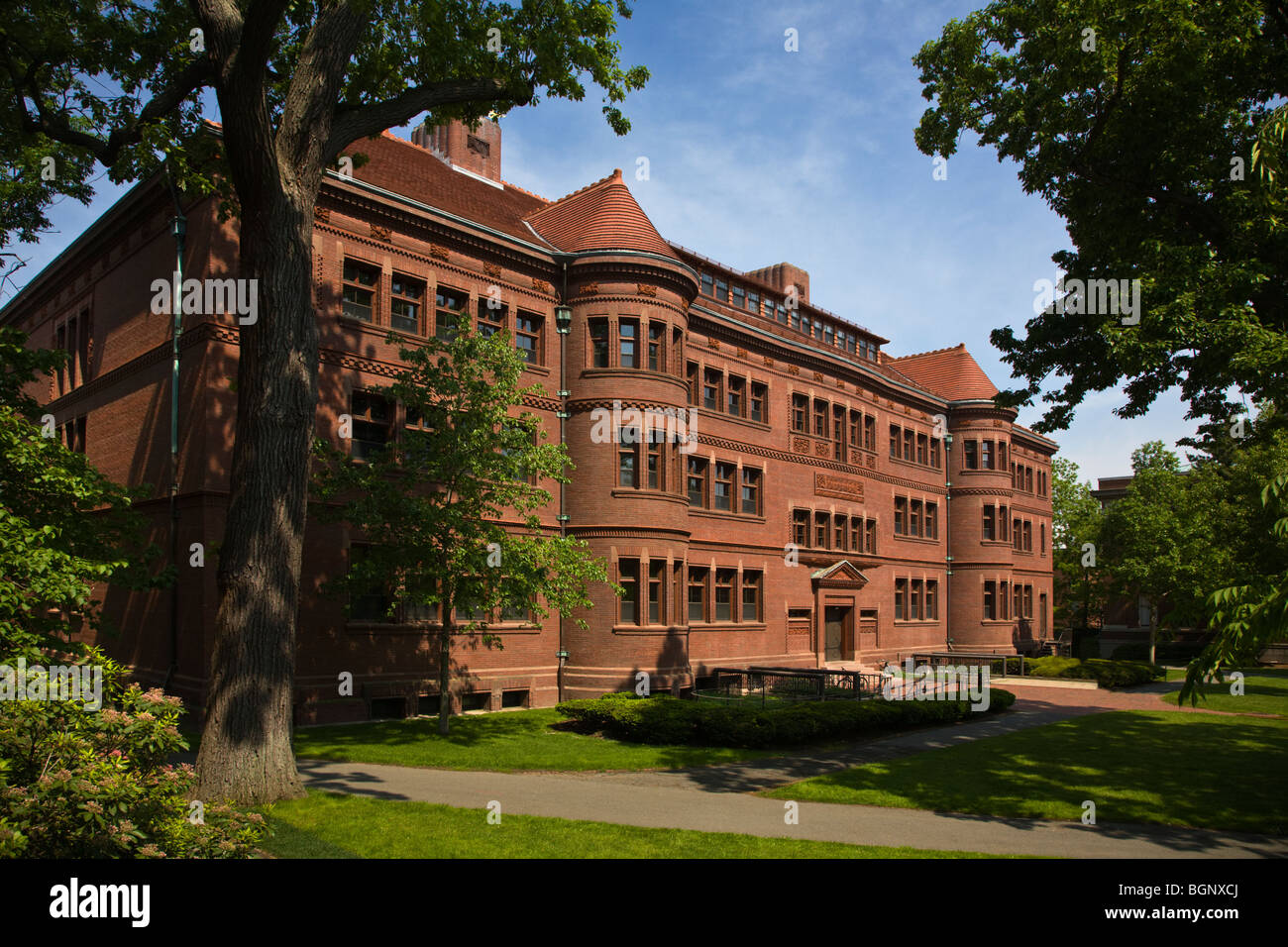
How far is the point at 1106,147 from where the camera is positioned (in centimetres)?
1496

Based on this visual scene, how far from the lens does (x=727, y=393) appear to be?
103 ft

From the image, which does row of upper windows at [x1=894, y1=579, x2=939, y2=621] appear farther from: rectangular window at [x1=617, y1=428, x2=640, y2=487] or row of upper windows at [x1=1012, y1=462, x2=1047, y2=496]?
rectangular window at [x1=617, y1=428, x2=640, y2=487]

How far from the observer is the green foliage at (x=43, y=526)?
34.4 ft

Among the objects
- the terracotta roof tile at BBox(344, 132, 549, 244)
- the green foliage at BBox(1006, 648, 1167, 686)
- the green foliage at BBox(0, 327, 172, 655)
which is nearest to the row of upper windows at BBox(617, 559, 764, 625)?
the terracotta roof tile at BBox(344, 132, 549, 244)

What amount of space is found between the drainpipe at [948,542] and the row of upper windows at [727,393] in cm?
1723

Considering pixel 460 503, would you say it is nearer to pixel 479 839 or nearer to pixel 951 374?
pixel 479 839

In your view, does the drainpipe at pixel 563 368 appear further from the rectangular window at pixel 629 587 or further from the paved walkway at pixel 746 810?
the paved walkway at pixel 746 810

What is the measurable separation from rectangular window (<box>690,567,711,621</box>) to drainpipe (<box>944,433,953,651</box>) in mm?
20688

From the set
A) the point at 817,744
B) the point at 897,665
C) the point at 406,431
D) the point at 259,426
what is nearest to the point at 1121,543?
the point at 897,665

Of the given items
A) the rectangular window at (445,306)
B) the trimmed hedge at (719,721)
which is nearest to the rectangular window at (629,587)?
the trimmed hedge at (719,721)

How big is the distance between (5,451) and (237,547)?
4.04 metres

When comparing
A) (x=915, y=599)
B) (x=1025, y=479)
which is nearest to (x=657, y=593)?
(x=915, y=599)

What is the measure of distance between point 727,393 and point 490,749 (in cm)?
1779

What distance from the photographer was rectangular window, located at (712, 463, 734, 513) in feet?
100
